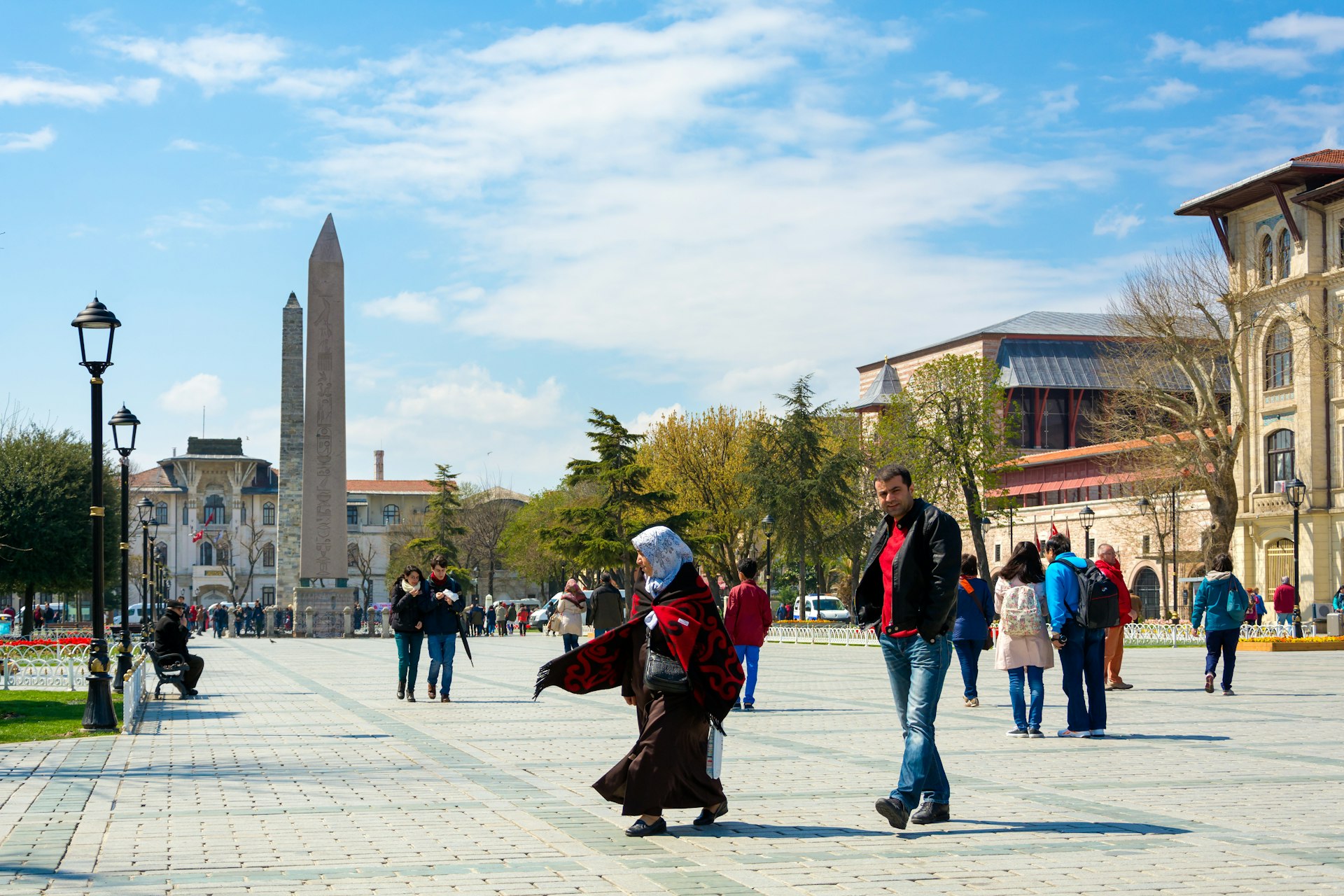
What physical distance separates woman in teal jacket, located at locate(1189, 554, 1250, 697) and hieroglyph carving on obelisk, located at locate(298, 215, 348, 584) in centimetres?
2865

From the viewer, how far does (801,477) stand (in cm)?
5128

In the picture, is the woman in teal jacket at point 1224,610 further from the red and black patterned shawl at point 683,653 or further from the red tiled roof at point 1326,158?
the red tiled roof at point 1326,158

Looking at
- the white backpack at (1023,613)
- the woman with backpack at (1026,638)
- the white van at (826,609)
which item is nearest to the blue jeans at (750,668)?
the woman with backpack at (1026,638)

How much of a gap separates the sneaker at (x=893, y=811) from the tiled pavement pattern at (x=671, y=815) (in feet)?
0.29

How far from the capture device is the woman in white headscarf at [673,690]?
23.5ft

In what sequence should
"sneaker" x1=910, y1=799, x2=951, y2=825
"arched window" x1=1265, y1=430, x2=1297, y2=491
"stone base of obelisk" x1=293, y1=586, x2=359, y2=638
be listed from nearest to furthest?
"sneaker" x1=910, y1=799, x2=951, y2=825
"stone base of obelisk" x1=293, y1=586, x2=359, y2=638
"arched window" x1=1265, y1=430, x2=1297, y2=491

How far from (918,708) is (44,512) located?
132 feet

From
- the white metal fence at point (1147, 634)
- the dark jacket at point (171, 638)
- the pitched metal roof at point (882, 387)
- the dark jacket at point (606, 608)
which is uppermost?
the pitched metal roof at point (882, 387)

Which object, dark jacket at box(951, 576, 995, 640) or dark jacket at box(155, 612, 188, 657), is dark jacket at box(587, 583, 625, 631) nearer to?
dark jacket at box(155, 612, 188, 657)

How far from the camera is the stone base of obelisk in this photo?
49.1 meters

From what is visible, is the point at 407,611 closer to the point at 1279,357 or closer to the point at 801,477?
the point at 801,477

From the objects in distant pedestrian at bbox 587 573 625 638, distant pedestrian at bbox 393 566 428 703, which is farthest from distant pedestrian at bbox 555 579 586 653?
distant pedestrian at bbox 393 566 428 703

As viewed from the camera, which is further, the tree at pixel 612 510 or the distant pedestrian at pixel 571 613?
the tree at pixel 612 510

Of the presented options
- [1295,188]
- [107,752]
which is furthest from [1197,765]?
[1295,188]
